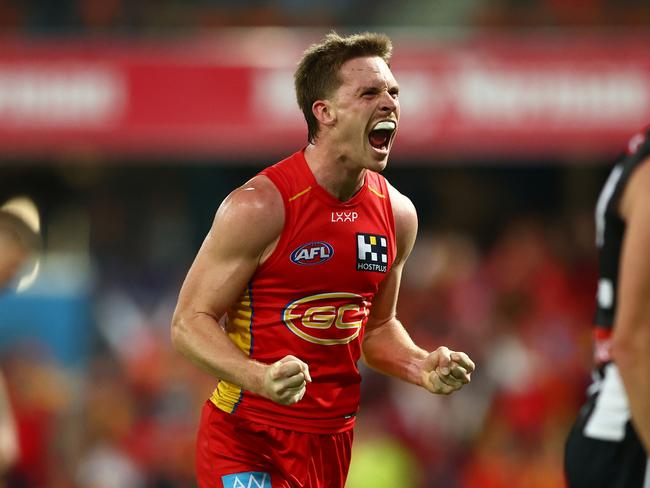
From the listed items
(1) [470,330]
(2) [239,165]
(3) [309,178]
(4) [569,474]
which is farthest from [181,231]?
(4) [569,474]

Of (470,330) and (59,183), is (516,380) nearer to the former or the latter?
(470,330)

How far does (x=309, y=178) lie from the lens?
14.2 ft

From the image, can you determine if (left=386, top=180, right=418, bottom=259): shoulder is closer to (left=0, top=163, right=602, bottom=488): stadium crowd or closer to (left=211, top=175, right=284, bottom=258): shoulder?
(left=211, top=175, right=284, bottom=258): shoulder

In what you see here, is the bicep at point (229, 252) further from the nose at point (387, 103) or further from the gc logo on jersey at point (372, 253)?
the nose at point (387, 103)

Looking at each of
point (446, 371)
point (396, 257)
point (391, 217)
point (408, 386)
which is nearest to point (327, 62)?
point (391, 217)

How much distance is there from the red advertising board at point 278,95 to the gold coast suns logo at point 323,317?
6357 mm

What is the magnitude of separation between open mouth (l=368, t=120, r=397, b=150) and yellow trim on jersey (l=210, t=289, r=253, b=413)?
71 centimetres

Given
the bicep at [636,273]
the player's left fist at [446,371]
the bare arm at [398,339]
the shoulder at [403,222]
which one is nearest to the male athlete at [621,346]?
the bicep at [636,273]

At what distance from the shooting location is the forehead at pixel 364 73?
4.32 metres

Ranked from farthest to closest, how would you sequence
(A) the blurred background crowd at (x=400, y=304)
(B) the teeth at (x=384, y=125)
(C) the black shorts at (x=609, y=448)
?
(A) the blurred background crowd at (x=400, y=304) → (B) the teeth at (x=384, y=125) → (C) the black shorts at (x=609, y=448)

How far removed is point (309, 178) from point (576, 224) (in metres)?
8.19

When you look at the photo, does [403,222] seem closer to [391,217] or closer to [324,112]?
[391,217]

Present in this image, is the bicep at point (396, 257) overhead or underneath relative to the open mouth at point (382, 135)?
underneath

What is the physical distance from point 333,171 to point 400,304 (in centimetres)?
692
